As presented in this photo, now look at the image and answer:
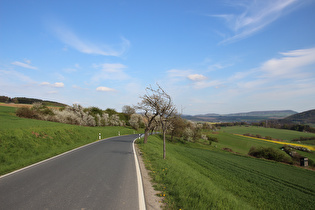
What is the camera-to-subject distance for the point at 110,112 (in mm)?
73125

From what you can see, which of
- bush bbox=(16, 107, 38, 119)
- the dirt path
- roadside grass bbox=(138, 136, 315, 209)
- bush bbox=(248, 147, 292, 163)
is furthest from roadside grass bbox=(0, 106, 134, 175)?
bush bbox=(248, 147, 292, 163)

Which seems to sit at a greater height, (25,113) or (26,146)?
(25,113)

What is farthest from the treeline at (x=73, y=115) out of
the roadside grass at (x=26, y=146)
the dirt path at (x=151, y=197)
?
the dirt path at (x=151, y=197)

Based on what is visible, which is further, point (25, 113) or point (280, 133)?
point (280, 133)

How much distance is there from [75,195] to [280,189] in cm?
1175

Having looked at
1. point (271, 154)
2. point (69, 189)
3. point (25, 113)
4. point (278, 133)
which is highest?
point (25, 113)

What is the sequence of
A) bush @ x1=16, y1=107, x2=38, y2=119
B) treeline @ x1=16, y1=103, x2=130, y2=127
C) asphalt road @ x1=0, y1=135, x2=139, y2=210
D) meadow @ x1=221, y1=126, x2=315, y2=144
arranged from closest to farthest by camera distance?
1. asphalt road @ x1=0, y1=135, x2=139, y2=210
2. bush @ x1=16, y1=107, x2=38, y2=119
3. treeline @ x1=16, y1=103, x2=130, y2=127
4. meadow @ x1=221, y1=126, x2=315, y2=144

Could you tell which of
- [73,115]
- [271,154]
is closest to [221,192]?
[271,154]

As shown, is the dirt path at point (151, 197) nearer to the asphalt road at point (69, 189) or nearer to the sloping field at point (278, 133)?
the asphalt road at point (69, 189)

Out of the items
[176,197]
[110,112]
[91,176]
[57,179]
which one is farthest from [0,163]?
[110,112]

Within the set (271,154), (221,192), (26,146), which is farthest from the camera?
(271,154)

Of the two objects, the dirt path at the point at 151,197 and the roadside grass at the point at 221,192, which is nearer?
the dirt path at the point at 151,197

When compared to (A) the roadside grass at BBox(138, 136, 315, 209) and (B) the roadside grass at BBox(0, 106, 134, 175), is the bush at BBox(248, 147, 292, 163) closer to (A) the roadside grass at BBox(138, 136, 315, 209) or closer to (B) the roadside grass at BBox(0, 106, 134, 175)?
(A) the roadside grass at BBox(138, 136, 315, 209)

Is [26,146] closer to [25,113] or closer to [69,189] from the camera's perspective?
[69,189]
